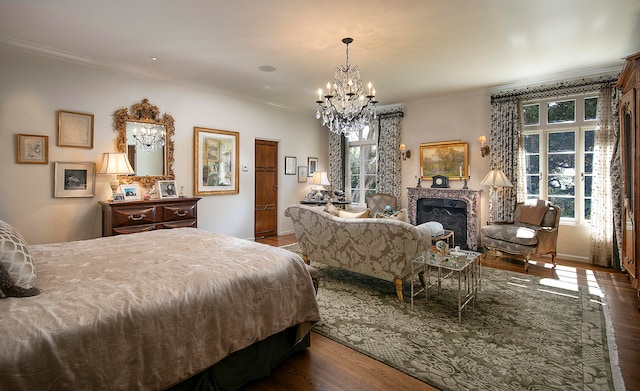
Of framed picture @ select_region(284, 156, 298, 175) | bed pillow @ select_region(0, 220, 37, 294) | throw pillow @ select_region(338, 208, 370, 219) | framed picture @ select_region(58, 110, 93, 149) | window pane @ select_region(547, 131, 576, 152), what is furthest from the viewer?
framed picture @ select_region(284, 156, 298, 175)

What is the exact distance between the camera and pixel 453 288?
367 cm

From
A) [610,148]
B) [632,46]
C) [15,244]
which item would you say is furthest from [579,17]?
[15,244]

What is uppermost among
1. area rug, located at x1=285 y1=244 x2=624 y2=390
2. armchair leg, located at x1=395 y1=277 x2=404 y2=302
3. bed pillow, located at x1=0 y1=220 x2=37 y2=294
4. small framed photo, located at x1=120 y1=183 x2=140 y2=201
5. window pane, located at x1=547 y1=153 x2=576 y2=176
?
window pane, located at x1=547 y1=153 x2=576 y2=176

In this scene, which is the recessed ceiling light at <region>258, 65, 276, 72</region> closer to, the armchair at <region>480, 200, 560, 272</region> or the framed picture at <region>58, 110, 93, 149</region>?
the framed picture at <region>58, 110, 93, 149</region>

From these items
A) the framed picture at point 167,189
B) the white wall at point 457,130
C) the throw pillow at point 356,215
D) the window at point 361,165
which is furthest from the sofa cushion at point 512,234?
the framed picture at point 167,189

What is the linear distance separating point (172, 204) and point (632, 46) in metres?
6.38

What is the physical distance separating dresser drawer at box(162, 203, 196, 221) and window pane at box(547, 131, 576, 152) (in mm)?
5879

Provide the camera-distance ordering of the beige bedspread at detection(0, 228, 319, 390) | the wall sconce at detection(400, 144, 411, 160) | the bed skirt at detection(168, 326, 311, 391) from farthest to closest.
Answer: the wall sconce at detection(400, 144, 411, 160) < the bed skirt at detection(168, 326, 311, 391) < the beige bedspread at detection(0, 228, 319, 390)

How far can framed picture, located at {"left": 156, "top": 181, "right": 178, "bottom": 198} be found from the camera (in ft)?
16.1

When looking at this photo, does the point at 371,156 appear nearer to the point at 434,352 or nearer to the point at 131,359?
the point at 434,352

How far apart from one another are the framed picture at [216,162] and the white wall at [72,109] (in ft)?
0.40

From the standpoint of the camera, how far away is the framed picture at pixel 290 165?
23.6ft

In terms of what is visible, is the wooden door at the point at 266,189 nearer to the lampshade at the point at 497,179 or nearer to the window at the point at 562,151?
the lampshade at the point at 497,179

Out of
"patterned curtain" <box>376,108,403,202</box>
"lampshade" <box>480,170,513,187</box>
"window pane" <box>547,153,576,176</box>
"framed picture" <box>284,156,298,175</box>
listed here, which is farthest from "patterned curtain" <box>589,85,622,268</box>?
"framed picture" <box>284,156,298,175</box>
